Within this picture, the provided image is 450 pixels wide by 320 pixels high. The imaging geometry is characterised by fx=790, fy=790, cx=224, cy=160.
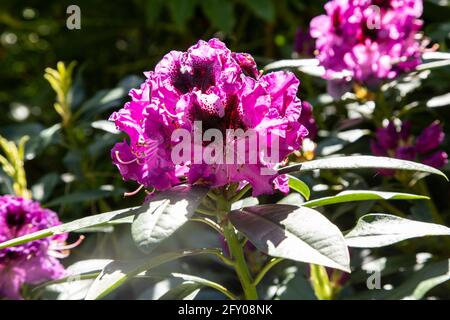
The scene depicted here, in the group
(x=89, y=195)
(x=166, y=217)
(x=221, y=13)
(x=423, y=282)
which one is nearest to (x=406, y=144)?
(x=423, y=282)

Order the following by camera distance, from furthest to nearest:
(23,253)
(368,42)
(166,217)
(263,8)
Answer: (263,8) < (368,42) < (23,253) < (166,217)

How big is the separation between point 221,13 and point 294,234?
5.00 ft

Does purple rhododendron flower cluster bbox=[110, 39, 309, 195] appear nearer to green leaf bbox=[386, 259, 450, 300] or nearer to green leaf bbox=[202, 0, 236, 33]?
green leaf bbox=[386, 259, 450, 300]

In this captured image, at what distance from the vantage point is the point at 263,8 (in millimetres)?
2459

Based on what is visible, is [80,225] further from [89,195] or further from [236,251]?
[89,195]

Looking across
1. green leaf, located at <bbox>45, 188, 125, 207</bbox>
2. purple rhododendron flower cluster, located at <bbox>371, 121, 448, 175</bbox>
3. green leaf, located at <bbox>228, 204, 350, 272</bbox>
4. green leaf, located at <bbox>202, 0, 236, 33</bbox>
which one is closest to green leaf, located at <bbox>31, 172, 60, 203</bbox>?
green leaf, located at <bbox>45, 188, 125, 207</bbox>

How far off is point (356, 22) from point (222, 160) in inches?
28.6

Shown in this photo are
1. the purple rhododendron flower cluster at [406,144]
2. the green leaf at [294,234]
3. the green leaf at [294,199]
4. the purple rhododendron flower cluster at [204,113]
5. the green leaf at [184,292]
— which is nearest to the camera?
the green leaf at [294,234]

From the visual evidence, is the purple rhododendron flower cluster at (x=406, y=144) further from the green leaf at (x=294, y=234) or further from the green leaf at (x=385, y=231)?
the green leaf at (x=294, y=234)

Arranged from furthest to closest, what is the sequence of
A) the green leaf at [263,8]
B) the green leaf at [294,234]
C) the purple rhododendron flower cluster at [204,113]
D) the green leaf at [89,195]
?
the green leaf at [263,8], the green leaf at [89,195], the purple rhododendron flower cluster at [204,113], the green leaf at [294,234]

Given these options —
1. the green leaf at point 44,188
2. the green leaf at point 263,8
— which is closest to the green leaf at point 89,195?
the green leaf at point 44,188

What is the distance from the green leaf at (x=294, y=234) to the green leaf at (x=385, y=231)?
5.0 inches

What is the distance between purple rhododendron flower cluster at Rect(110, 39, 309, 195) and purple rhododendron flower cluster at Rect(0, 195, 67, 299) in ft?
1.57

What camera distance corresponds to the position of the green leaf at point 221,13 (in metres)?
2.47
